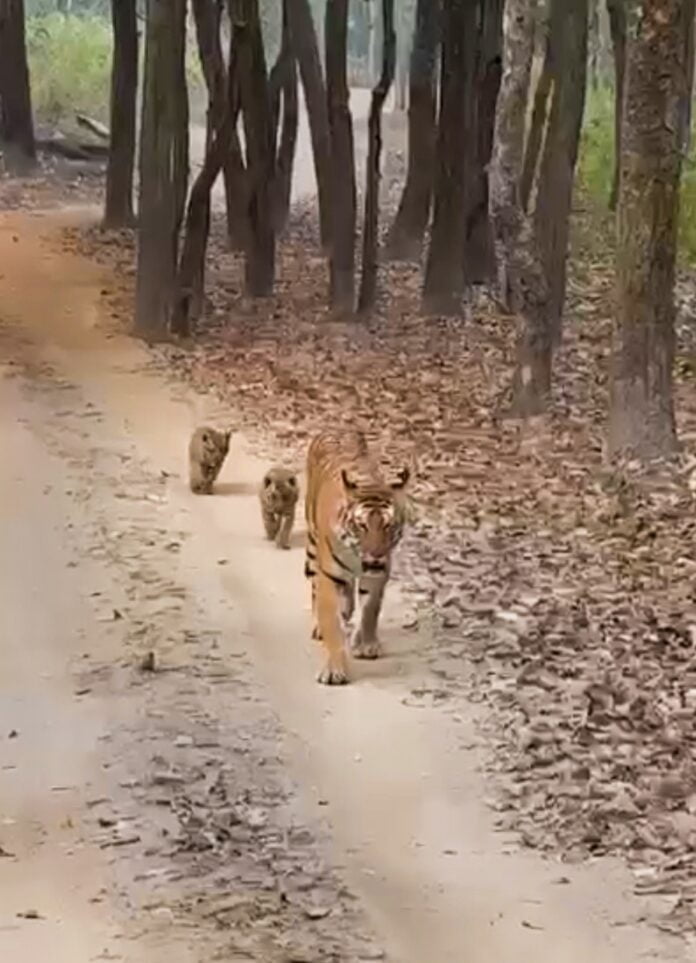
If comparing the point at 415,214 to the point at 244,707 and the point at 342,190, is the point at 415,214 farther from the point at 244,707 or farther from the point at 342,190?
the point at 244,707

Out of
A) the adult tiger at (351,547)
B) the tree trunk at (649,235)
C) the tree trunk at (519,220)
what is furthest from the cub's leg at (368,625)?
the tree trunk at (519,220)

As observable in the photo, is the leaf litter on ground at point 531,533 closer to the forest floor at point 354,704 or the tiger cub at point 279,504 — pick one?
the forest floor at point 354,704

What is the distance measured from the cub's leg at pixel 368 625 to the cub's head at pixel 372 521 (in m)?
0.22

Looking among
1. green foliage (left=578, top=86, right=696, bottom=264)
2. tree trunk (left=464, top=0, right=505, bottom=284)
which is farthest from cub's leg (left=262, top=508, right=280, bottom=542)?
green foliage (left=578, top=86, right=696, bottom=264)

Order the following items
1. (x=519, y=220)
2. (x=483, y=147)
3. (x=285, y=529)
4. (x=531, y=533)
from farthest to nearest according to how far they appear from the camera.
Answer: (x=483, y=147) → (x=519, y=220) → (x=531, y=533) → (x=285, y=529)

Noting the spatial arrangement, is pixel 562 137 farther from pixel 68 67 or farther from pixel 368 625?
pixel 68 67

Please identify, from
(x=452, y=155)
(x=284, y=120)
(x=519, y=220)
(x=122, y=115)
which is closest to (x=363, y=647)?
(x=519, y=220)

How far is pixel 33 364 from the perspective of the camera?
1511 centimetres

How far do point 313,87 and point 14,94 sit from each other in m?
9.72

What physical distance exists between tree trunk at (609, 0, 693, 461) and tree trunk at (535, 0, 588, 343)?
8.56 ft

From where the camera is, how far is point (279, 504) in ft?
30.9

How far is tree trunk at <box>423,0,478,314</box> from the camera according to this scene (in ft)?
50.7

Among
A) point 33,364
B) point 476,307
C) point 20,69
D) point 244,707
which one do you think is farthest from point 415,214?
point 244,707

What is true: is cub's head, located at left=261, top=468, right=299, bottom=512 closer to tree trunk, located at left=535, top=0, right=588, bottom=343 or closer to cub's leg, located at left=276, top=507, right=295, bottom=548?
cub's leg, located at left=276, top=507, right=295, bottom=548
